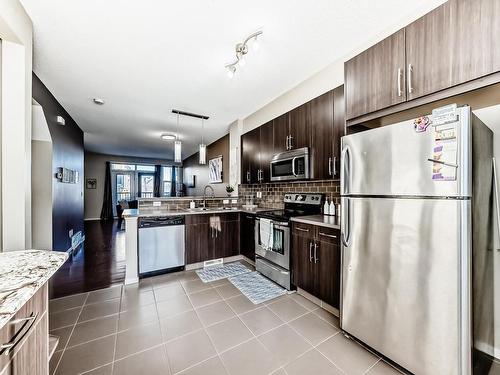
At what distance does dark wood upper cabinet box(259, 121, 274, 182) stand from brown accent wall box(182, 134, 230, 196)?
1.85 m

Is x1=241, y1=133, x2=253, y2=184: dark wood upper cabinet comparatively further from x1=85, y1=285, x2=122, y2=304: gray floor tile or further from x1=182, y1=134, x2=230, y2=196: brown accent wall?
x1=85, y1=285, x2=122, y2=304: gray floor tile

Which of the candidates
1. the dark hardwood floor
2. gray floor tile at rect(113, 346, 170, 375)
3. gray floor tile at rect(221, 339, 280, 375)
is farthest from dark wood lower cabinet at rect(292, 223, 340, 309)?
the dark hardwood floor

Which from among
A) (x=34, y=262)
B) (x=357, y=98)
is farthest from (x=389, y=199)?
(x=34, y=262)

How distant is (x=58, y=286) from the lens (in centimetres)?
266

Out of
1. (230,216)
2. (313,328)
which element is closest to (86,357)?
(313,328)

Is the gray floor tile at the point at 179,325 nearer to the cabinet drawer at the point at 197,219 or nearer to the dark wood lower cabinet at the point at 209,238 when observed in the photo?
the dark wood lower cabinet at the point at 209,238

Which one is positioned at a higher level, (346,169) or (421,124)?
(421,124)

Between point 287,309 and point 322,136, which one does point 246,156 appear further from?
point 287,309

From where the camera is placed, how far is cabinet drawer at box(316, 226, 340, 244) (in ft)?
6.42

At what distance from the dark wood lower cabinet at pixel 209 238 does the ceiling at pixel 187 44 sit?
1.97m

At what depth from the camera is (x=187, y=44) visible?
2096 mm

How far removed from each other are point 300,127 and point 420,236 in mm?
1917

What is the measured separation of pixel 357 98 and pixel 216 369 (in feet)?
7.76

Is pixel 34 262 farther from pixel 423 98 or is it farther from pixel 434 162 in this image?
pixel 423 98
